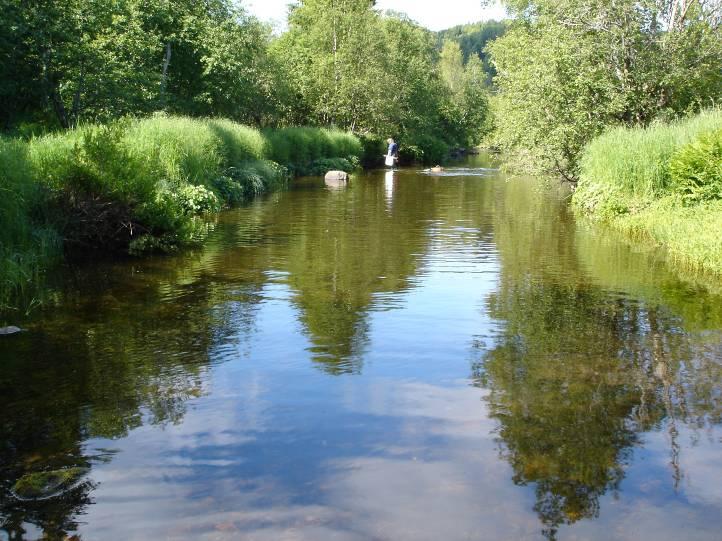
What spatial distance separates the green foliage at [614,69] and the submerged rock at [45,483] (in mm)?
18780

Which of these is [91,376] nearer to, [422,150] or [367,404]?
Result: [367,404]

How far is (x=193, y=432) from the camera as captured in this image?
6.17m

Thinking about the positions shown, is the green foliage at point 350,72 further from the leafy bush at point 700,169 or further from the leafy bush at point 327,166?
the leafy bush at point 700,169

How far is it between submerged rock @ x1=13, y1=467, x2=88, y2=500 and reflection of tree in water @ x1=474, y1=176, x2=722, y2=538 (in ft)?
10.7

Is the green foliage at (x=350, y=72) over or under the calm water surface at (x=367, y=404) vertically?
over

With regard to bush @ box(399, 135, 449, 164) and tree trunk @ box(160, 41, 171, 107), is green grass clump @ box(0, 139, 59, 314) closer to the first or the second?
tree trunk @ box(160, 41, 171, 107)

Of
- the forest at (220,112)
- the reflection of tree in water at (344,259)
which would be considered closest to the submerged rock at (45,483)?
the reflection of tree in water at (344,259)

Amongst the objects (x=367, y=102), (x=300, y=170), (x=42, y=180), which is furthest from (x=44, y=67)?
(x=367, y=102)

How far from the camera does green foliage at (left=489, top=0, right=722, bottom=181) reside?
68.6 feet

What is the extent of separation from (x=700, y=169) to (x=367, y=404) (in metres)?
11.3

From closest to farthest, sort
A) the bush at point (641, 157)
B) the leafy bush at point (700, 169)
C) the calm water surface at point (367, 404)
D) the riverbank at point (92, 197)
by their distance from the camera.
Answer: the calm water surface at point (367, 404), the riverbank at point (92, 197), the leafy bush at point (700, 169), the bush at point (641, 157)

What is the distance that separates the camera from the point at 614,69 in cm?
2133

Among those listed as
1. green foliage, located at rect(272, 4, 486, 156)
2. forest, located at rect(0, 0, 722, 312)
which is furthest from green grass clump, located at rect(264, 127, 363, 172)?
green foliage, located at rect(272, 4, 486, 156)

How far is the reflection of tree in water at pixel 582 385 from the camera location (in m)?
5.46
